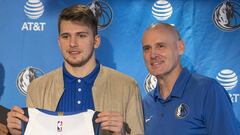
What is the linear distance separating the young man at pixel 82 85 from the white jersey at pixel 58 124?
0.34ft

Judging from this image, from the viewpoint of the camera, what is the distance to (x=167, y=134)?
199cm

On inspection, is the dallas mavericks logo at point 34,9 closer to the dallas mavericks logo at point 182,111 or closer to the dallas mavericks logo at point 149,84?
the dallas mavericks logo at point 149,84

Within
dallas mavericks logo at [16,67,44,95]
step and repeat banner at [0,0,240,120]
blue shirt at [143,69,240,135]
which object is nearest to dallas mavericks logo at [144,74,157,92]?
step and repeat banner at [0,0,240,120]

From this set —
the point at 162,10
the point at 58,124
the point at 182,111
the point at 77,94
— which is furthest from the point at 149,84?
the point at 58,124

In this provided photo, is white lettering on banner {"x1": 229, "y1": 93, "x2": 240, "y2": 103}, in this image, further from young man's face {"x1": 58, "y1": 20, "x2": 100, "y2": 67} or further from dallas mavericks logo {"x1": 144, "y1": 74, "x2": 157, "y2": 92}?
young man's face {"x1": 58, "y1": 20, "x2": 100, "y2": 67}

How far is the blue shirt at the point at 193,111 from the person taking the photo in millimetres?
1908

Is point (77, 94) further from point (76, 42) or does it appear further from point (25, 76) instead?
point (25, 76)

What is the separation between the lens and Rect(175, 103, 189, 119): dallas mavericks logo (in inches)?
78.4

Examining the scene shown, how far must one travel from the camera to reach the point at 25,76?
2.60m

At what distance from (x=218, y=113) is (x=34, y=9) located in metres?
1.38

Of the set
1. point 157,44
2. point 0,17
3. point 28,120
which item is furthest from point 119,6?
point 28,120

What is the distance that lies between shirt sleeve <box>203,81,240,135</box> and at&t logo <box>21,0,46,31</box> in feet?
3.97

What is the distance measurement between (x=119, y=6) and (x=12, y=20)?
0.70 metres

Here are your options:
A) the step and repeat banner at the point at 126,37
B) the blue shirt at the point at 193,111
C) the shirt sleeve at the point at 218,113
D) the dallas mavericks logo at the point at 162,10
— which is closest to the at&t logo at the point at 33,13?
the step and repeat banner at the point at 126,37
